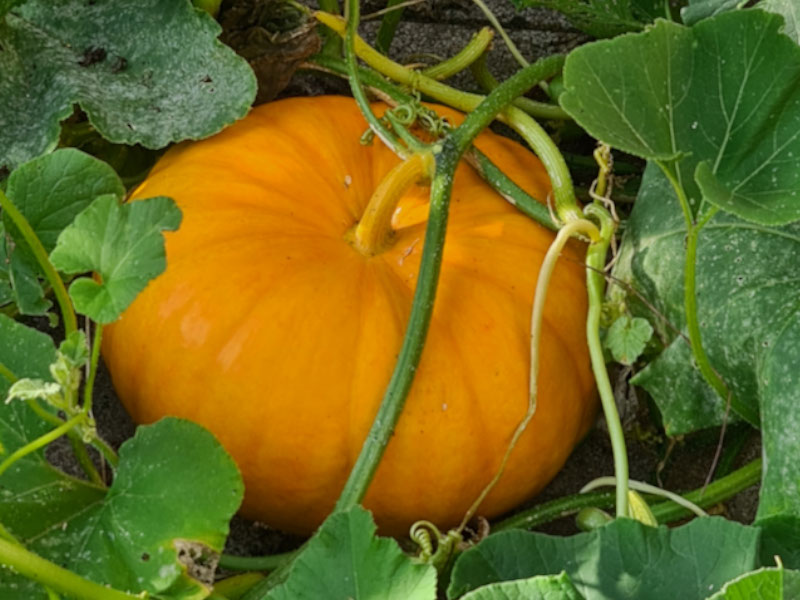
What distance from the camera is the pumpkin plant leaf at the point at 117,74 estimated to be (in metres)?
1.10

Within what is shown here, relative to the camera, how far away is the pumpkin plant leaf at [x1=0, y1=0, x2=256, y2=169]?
1101mm

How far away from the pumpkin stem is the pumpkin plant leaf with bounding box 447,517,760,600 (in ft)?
1.15

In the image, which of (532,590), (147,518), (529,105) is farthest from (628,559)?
(529,105)

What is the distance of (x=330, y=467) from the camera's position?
107 centimetres

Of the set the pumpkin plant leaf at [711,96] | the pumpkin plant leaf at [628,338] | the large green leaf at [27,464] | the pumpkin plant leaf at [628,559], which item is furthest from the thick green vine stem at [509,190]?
the large green leaf at [27,464]

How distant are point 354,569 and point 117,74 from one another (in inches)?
23.4

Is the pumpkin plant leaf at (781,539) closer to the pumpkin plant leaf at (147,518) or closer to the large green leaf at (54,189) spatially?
the pumpkin plant leaf at (147,518)

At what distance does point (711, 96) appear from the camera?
2.98 ft

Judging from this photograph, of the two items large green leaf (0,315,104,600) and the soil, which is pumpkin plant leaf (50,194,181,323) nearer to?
large green leaf (0,315,104,600)

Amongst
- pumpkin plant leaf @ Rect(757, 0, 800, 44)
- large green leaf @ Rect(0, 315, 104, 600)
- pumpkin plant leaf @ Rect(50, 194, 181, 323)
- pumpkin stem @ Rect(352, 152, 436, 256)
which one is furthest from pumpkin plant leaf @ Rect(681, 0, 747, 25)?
large green leaf @ Rect(0, 315, 104, 600)

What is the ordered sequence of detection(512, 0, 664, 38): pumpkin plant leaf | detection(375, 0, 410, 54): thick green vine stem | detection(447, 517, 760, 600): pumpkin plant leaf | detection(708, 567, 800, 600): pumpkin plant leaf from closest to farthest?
detection(708, 567, 800, 600): pumpkin plant leaf
detection(447, 517, 760, 600): pumpkin plant leaf
detection(512, 0, 664, 38): pumpkin plant leaf
detection(375, 0, 410, 54): thick green vine stem

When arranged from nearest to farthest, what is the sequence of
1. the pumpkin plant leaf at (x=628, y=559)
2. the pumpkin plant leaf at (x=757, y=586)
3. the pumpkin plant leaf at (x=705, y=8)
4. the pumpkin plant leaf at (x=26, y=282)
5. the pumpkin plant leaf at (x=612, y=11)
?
1. the pumpkin plant leaf at (x=757, y=586)
2. the pumpkin plant leaf at (x=628, y=559)
3. the pumpkin plant leaf at (x=26, y=282)
4. the pumpkin plant leaf at (x=705, y=8)
5. the pumpkin plant leaf at (x=612, y=11)

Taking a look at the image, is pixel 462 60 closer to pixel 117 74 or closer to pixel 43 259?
pixel 117 74

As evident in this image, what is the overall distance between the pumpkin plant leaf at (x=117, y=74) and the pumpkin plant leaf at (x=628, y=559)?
492 mm
